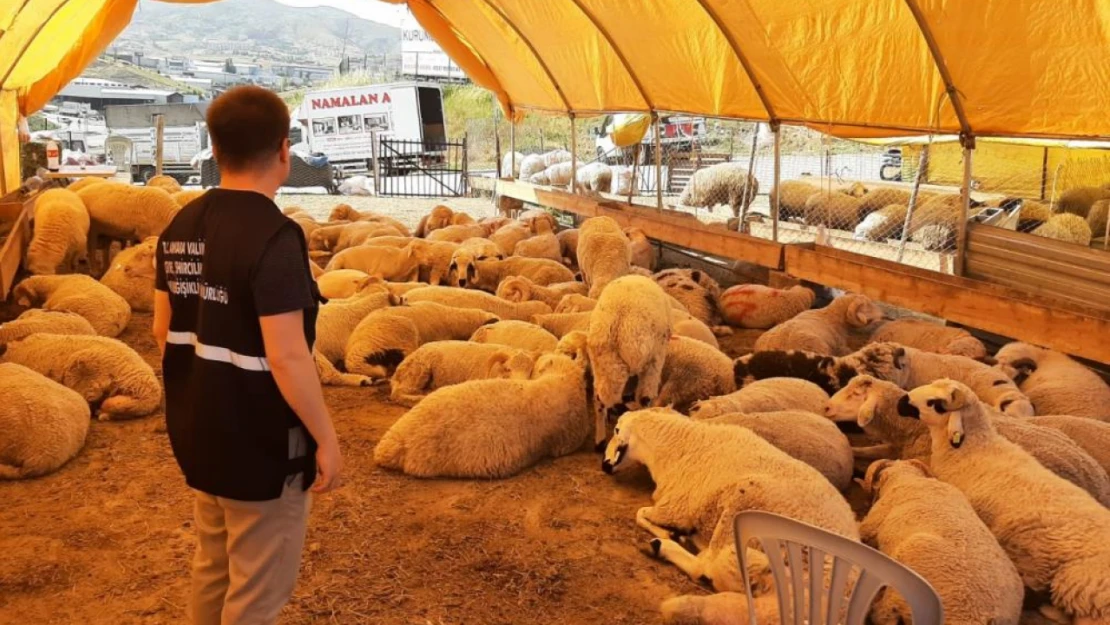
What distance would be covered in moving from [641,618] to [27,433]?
3.61 metres

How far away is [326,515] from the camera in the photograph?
455 cm

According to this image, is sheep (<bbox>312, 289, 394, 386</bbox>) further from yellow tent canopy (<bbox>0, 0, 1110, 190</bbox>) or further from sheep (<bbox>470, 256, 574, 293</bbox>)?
yellow tent canopy (<bbox>0, 0, 1110, 190</bbox>)

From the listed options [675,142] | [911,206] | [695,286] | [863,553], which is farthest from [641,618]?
[675,142]

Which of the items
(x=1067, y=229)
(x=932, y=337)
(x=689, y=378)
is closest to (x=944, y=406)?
(x=689, y=378)

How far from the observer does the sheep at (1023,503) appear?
11.8 feet

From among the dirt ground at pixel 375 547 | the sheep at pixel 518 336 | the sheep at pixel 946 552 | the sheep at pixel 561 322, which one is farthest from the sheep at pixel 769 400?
the sheep at pixel 561 322

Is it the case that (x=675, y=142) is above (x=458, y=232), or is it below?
above

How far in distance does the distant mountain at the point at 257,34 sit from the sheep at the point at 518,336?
187ft

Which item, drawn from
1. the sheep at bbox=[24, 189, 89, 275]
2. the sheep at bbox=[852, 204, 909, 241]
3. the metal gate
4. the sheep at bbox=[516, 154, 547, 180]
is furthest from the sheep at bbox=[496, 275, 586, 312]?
the metal gate

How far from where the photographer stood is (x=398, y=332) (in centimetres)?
705

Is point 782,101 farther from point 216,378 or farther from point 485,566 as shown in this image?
point 216,378

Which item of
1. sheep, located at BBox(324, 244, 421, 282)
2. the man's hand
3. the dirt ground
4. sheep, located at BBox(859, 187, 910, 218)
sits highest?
sheep, located at BBox(859, 187, 910, 218)

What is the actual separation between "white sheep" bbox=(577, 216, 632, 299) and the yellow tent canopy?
260 cm

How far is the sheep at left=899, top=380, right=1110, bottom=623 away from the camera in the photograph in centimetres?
359
